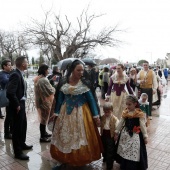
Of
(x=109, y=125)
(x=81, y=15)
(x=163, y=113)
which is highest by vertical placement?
(x=81, y=15)

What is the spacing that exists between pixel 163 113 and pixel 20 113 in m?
5.18

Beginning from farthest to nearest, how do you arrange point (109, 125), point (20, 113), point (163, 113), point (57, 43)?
point (57, 43) → point (163, 113) → point (20, 113) → point (109, 125)

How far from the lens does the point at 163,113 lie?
694 centimetres

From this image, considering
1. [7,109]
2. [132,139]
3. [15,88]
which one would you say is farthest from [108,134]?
[7,109]

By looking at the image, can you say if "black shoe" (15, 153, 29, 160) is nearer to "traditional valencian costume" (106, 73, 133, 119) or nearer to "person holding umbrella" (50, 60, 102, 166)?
"person holding umbrella" (50, 60, 102, 166)

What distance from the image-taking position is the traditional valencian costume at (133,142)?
2.94 meters

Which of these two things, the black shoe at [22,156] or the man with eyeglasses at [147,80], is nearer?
the black shoe at [22,156]

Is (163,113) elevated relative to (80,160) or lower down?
lower down

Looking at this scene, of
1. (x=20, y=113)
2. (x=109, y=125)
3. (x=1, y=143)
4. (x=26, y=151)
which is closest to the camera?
(x=109, y=125)

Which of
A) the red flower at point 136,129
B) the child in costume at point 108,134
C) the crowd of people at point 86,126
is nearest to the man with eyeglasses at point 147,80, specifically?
the crowd of people at point 86,126

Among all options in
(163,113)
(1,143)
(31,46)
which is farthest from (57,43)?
(1,143)

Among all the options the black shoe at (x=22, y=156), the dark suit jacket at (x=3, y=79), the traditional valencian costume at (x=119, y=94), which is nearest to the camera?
the black shoe at (x=22, y=156)

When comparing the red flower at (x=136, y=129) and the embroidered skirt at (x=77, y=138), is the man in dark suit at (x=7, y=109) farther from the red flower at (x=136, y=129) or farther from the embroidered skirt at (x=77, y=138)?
the red flower at (x=136, y=129)

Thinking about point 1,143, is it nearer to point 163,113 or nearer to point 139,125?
point 139,125
